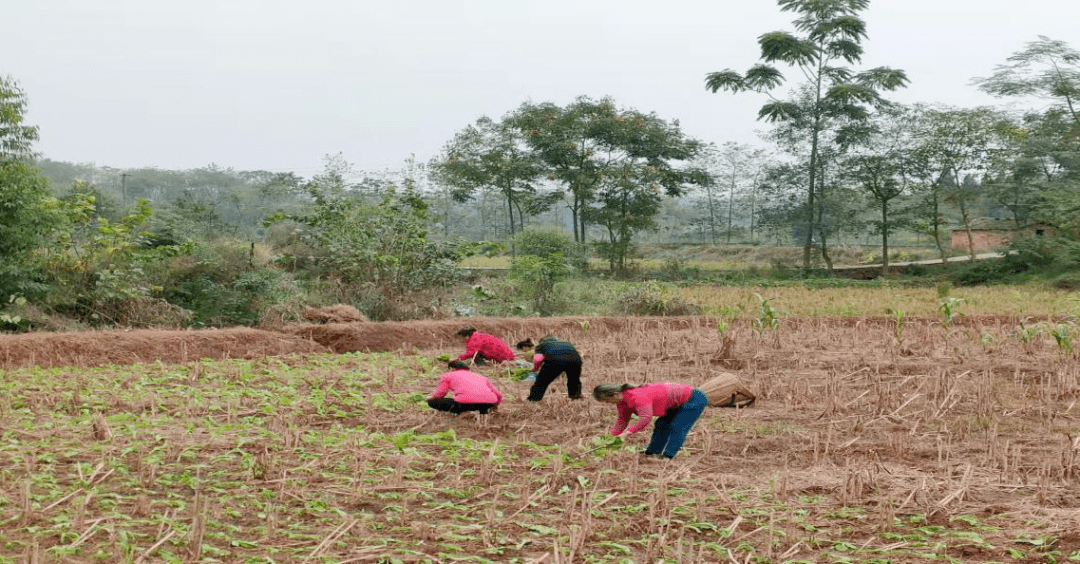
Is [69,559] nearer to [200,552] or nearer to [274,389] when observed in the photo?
[200,552]

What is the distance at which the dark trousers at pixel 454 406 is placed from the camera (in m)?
7.41

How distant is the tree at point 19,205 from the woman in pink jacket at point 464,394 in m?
8.15

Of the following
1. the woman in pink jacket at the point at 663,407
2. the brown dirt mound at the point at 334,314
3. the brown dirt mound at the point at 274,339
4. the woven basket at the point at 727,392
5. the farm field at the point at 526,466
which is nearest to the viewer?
the farm field at the point at 526,466

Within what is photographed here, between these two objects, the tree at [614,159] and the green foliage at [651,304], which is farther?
the tree at [614,159]

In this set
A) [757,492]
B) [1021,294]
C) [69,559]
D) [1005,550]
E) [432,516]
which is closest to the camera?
[69,559]

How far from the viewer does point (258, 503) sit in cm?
491

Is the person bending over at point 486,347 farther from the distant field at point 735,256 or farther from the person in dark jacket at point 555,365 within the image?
the distant field at point 735,256

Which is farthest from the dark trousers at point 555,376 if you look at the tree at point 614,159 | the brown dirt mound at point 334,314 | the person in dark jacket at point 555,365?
the tree at point 614,159

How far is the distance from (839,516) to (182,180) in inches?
2668

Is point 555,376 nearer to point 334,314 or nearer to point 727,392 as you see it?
point 727,392

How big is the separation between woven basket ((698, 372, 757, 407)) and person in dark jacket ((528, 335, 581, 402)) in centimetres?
131

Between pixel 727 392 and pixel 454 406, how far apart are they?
9.25 feet

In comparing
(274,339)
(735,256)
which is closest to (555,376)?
(274,339)

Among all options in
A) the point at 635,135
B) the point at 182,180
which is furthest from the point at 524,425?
the point at 182,180
